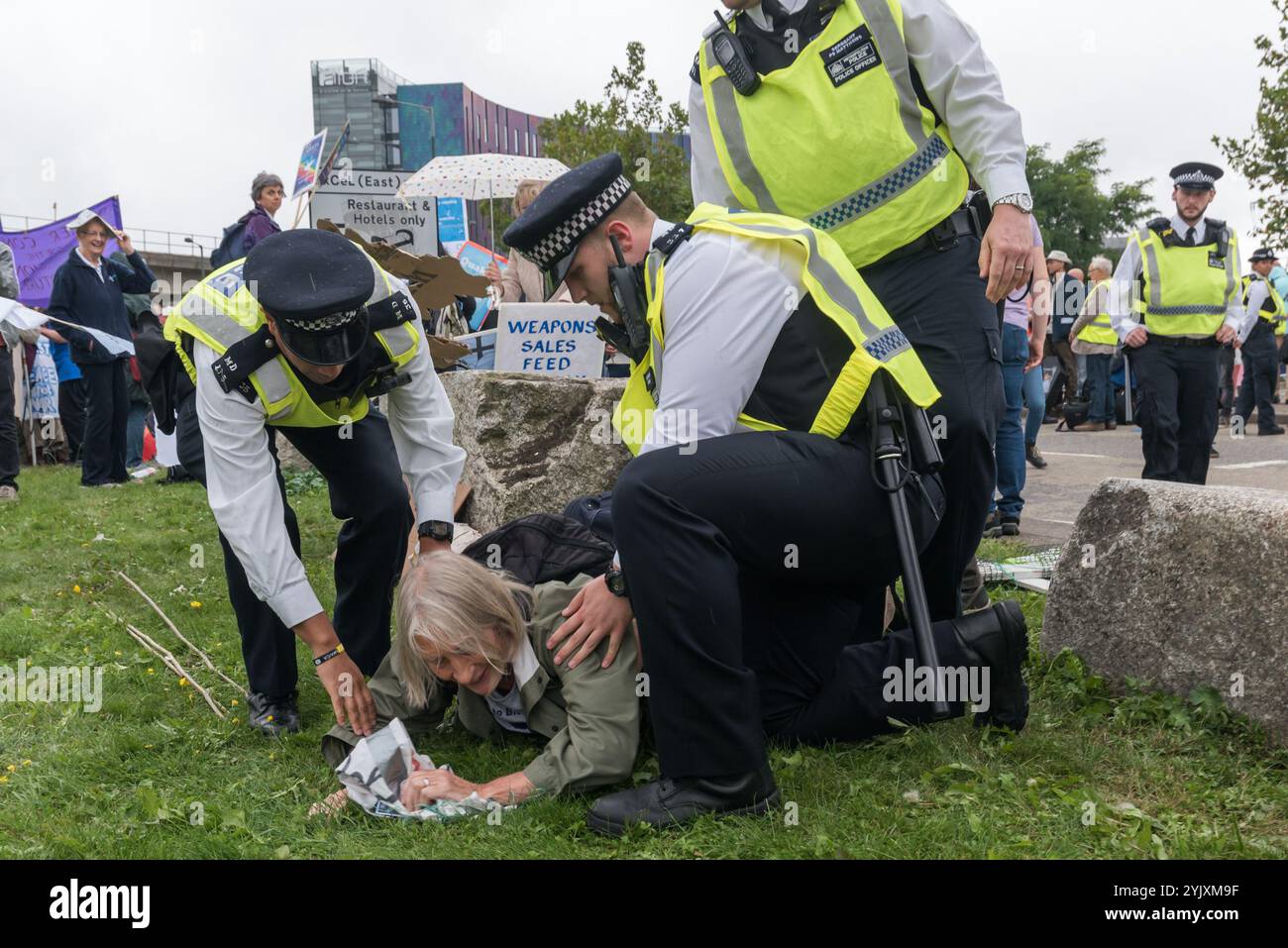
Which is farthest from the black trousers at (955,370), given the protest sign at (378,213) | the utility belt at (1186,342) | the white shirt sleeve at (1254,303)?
the white shirt sleeve at (1254,303)

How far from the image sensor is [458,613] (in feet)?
9.43

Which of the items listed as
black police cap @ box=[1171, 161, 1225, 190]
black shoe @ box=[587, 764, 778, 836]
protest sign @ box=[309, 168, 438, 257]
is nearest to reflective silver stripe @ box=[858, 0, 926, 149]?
black shoe @ box=[587, 764, 778, 836]

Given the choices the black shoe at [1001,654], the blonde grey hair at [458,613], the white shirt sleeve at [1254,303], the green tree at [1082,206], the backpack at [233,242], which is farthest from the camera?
the green tree at [1082,206]

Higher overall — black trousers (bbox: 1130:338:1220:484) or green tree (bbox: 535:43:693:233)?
green tree (bbox: 535:43:693:233)

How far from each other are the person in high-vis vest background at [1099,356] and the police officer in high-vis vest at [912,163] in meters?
11.3

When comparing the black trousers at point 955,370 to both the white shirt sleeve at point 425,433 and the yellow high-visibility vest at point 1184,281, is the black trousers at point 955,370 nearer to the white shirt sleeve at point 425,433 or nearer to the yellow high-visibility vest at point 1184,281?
the white shirt sleeve at point 425,433

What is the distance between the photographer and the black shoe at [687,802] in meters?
2.58

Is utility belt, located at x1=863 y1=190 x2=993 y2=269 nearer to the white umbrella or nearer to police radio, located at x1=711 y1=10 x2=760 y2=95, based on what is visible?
police radio, located at x1=711 y1=10 x2=760 y2=95

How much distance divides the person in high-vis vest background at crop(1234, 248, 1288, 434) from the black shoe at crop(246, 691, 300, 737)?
12.2 meters

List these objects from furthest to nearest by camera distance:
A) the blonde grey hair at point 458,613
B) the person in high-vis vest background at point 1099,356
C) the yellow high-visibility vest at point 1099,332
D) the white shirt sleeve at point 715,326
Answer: the person in high-vis vest background at point 1099,356 → the yellow high-visibility vest at point 1099,332 → the blonde grey hair at point 458,613 → the white shirt sleeve at point 715,326

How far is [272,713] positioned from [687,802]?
164cm

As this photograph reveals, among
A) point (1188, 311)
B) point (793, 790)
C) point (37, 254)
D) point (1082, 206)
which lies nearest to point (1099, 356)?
point (1188, 311)

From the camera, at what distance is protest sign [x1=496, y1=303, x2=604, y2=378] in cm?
713

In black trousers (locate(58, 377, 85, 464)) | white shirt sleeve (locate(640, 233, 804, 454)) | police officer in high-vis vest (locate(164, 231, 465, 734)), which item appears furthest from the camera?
black trousers (locate(58, 377, 85, 464))
